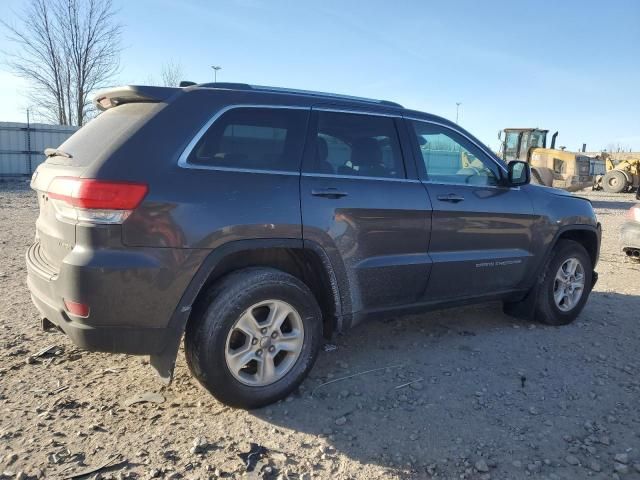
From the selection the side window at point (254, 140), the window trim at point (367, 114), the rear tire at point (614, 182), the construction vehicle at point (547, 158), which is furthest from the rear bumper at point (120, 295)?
the rear tire at point (614, 182)

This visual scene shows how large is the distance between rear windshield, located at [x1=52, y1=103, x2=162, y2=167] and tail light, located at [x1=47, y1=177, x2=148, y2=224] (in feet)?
0.72

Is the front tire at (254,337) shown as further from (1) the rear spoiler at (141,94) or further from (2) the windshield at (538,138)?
(2) the windshield at (538,138)

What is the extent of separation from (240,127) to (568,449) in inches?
105

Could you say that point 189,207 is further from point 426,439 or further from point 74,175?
point 426,439

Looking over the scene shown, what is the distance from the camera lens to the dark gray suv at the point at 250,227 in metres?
2.81

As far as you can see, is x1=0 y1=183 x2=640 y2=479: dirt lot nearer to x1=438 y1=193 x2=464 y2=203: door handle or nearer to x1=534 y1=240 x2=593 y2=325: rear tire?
x1=534 y1=240 x2=593 y2=325: rear tire

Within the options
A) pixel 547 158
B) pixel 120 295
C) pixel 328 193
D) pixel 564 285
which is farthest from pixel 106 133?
pixel 547 158

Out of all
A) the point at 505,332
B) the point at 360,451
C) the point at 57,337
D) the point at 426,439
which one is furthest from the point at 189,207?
the point at 505,332

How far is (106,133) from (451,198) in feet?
8.25

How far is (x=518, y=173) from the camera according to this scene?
4.59 m

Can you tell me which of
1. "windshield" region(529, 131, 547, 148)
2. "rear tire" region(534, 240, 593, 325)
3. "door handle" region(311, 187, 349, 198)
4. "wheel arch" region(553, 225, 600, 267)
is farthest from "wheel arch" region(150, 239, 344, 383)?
"windshield" region(529, 131, 547, 148)

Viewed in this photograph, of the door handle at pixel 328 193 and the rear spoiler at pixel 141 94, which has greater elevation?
the rear spoiler at pixel 141 94

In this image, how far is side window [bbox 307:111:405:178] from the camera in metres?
3.58

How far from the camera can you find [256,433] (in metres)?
3.03
